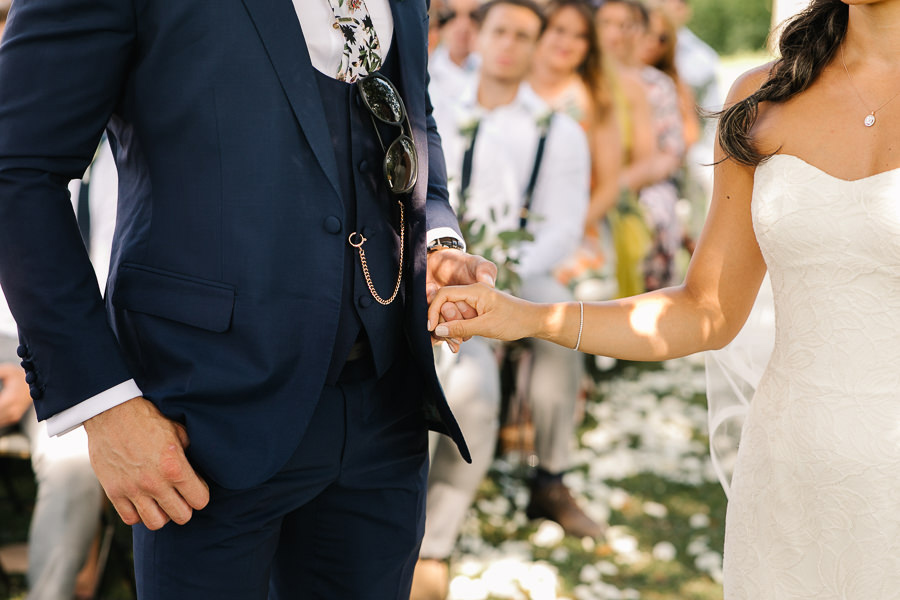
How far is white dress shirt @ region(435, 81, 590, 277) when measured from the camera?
520 cm

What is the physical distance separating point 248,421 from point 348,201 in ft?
1.53

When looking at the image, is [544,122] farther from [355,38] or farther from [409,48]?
[355,38]

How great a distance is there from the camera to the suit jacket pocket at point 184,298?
62.4 inches

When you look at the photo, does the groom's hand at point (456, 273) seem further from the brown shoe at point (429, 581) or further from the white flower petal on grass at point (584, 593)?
the white flower petal on grass at point (584, 593)

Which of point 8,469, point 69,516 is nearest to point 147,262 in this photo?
point 69,516

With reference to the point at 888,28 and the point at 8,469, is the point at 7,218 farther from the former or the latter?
the point at 8,469

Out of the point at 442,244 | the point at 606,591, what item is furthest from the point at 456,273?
the point at 606,591

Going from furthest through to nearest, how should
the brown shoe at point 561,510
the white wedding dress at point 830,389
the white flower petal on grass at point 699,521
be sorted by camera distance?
the white flower petal on grass at point 699,521 → the brown shoe at point 561,510 → the white wedding dress at point 830,389

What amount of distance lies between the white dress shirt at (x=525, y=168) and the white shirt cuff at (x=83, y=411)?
145 inches

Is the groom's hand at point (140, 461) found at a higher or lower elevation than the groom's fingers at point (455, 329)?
lower

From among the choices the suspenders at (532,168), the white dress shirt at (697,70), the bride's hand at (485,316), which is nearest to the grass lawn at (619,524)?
the suspenders at (532,168)

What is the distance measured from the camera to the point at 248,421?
164cm

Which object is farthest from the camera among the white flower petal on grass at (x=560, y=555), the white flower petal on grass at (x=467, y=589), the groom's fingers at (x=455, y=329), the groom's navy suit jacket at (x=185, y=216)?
the white flower petal on grass at (x=560, y=555)

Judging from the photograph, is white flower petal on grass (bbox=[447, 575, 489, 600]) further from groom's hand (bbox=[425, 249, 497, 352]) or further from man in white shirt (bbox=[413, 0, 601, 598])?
groom's hand (bbox=[425, 249, 497, 352])
